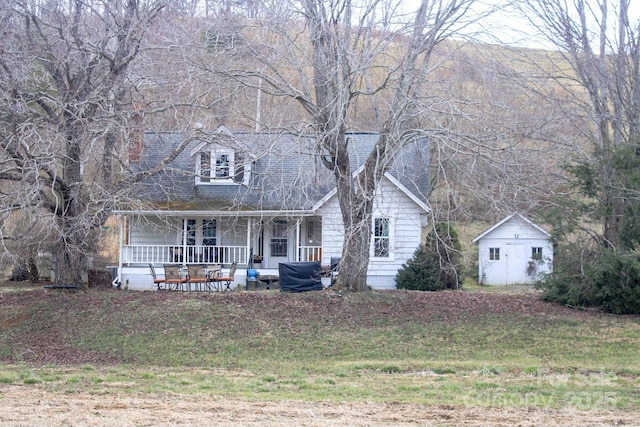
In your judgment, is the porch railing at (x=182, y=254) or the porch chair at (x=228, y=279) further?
the porch railing at (x=182, y=254)

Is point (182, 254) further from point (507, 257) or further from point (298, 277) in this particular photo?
point (507, 257)

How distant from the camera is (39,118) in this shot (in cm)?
1719

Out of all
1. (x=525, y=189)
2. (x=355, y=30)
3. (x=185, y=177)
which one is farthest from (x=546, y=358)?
(x=185, y=177)

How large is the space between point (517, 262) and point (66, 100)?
21.0m

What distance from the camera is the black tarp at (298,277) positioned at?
21.0 metres

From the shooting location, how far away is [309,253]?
2717cm

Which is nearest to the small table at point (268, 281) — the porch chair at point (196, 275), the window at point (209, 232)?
the porch chair at point (196, 275)

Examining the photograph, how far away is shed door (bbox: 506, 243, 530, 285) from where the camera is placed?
105 feet

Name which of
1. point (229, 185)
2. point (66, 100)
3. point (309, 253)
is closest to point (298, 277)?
point (309, 253)

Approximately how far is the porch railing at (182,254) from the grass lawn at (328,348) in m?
5.54

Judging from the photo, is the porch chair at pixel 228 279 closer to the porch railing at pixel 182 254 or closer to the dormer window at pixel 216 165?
the porch railing at pixel 182 254

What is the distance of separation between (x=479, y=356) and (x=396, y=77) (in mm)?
7094

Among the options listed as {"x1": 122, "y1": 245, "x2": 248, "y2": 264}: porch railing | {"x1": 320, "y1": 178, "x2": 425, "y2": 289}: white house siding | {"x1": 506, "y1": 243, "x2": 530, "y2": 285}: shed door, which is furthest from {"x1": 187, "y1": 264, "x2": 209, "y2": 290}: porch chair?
{"x1": 506, "y1": 243, "x2": 530, "y2": 285}: shed door

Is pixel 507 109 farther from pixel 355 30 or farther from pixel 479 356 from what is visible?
pixel 479 356
